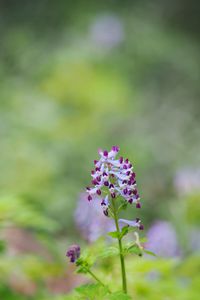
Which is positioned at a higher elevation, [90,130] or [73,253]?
[90,130]

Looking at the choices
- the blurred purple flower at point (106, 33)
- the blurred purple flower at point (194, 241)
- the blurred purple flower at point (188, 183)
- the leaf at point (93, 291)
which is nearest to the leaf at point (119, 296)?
the leaf at point (93, 291)

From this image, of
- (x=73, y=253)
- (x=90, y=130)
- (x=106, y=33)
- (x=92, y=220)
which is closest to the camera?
(x=73, y=253)

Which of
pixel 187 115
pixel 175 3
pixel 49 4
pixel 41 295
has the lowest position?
pixel 41 295

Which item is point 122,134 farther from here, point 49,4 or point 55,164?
point 49,4

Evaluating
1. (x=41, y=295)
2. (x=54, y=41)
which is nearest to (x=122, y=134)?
(x=54, y=41)

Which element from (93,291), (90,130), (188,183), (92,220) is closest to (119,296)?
(93,291)

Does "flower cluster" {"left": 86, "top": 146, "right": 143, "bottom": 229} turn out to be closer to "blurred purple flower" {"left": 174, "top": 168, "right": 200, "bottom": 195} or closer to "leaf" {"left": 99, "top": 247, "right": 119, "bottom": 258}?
"leaf" {"left": 99, "top": 247, "right": 119, "bottom": 258}

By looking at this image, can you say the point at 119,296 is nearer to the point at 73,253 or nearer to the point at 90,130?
the point at 73,253
